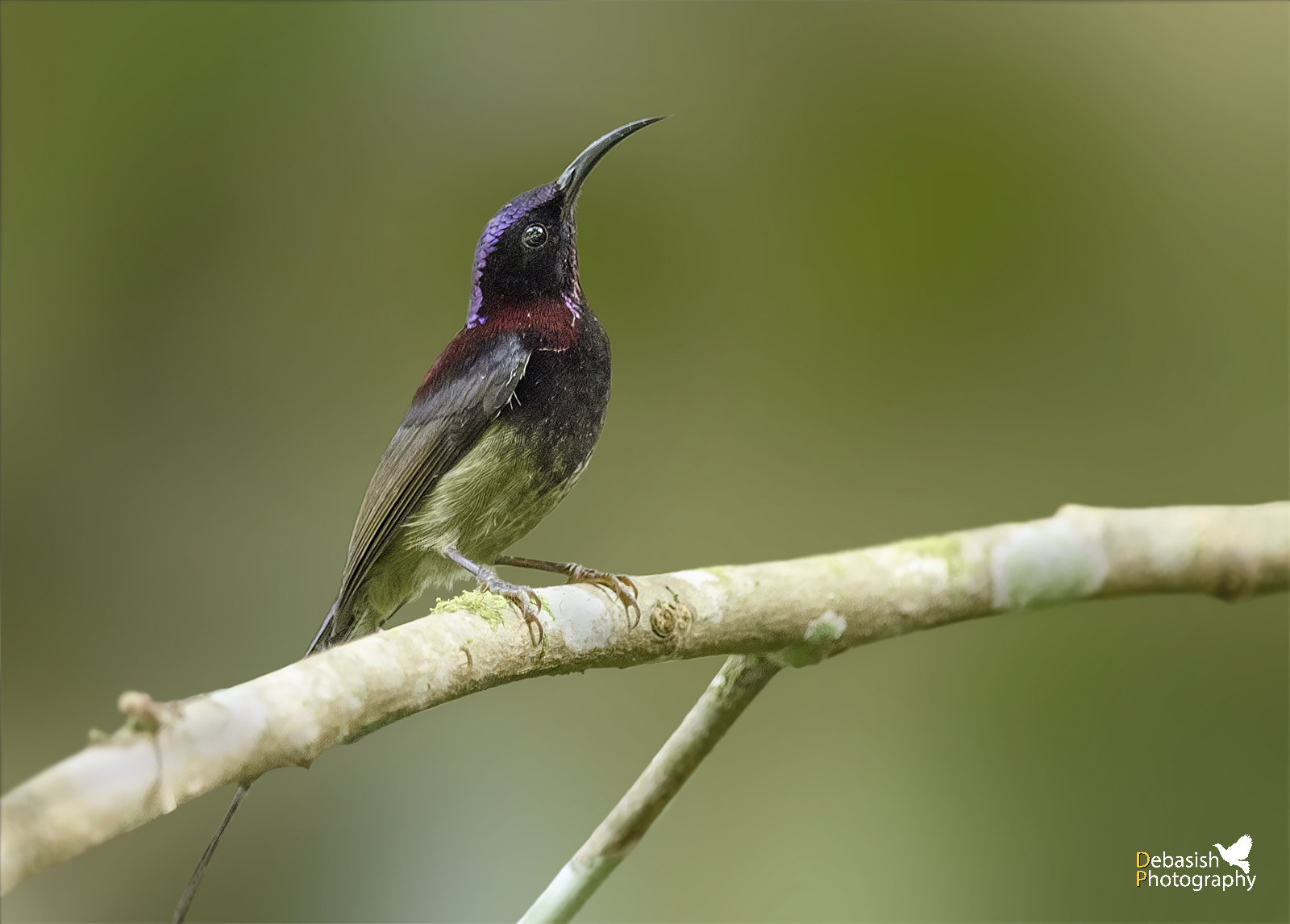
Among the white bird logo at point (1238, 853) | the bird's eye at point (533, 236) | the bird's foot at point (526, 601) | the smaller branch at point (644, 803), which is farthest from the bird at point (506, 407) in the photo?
the white bird logo at point (1238, 853)

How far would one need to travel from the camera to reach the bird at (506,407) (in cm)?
176

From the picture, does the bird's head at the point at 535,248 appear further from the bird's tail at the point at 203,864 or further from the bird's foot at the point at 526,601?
the bird's tail at the point at 203,864

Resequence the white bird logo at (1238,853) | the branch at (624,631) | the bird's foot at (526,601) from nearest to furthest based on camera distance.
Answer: the branch at (624,631) < the bird's foot at (526,601) < the white bird logo at (1238,853)

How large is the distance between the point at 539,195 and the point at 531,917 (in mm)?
1176

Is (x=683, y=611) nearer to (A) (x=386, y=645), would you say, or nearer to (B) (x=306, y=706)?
(A) (x=386, y=645)

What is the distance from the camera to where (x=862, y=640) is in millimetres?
1811

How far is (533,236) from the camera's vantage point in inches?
70.8

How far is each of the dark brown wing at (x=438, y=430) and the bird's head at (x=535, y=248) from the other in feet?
0.30

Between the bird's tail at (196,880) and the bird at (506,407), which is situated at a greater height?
the bird at (506,407)

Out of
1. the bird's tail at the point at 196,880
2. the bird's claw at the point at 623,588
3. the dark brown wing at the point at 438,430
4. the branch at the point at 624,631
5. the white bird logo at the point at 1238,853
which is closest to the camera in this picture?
the branch at the point at 624,631

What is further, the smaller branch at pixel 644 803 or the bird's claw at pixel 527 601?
the smaller branch at pixel 644 803

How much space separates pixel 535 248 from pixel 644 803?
3.03ft

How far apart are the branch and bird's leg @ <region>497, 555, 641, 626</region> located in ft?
0.06

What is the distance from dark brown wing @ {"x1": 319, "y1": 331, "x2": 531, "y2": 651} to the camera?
5.77 feet
